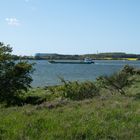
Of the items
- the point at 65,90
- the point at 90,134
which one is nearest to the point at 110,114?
the point at 90,134

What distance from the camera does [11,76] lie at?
908 inches

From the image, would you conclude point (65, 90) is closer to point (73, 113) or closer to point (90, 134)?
point (73, 113)

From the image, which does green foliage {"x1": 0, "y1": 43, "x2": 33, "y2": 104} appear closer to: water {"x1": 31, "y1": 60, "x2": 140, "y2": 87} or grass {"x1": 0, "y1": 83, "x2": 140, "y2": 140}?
water {"x1": 31, "y1": 60, "x2": 140, "y2": 87}

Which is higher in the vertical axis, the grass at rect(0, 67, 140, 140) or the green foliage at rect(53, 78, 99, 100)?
the grass at rect(0, 67, 140, 140)

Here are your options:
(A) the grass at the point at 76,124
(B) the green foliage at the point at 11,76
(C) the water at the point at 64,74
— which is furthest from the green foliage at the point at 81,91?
(A) the grass at the point at 76,124

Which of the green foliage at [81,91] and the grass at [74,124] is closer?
the grass at [74,124]

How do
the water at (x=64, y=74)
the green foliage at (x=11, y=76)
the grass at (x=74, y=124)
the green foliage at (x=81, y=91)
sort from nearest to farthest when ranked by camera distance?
the grass at (x=74, y=124), the green foliage at (x=81, y=91), the green foliage at (x=11, y=76), the water at (x=64, y=74)

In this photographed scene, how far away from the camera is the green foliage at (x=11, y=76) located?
885 inches

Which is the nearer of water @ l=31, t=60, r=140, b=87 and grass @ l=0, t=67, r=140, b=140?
grass @ l=0, t=67, r=140, b=140

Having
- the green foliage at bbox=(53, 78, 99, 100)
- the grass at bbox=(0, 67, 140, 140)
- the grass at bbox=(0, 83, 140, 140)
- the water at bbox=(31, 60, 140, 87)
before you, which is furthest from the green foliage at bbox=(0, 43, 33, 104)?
the grass at bbox=(0, 83, 140, 140)

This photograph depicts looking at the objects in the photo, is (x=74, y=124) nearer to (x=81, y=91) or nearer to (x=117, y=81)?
(x=81, y=91)

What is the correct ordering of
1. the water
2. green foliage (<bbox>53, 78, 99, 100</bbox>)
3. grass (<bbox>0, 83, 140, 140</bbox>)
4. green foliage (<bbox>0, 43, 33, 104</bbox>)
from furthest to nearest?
the water, green foliage (<bbox>0, 43, 33, 104</bbox>), green foliage (<bbox>53, 78, 99, 100</bbox>), grass (<bbox>0, 83, 140, 140</bbox>)

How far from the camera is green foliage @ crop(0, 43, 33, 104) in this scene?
22.5m

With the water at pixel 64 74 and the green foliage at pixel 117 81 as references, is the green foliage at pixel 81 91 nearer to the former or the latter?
the green foliage at pixel 117 81
